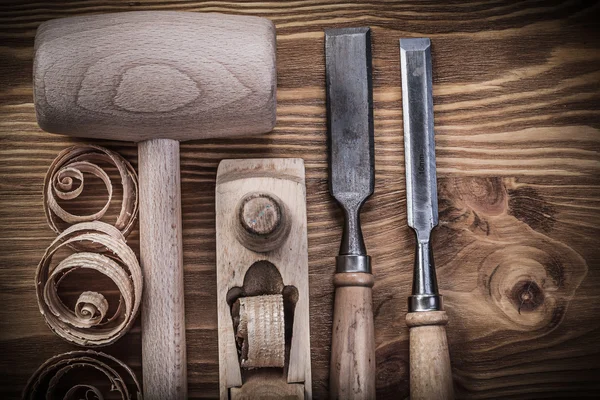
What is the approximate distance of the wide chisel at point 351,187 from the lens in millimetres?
1038

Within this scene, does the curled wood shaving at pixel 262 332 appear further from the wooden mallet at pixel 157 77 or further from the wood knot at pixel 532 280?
the wood knot at pixel 532 280

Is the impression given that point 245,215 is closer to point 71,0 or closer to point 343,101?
point 343,101

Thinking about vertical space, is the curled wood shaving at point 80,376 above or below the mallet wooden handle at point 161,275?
below

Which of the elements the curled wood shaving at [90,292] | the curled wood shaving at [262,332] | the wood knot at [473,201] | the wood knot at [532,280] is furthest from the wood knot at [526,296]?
the curled wood shaving at [90,292]

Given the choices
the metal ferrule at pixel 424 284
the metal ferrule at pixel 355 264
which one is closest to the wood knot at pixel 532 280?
the metal ferrule at pixel 424 284

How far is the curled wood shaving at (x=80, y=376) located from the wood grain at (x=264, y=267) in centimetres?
16

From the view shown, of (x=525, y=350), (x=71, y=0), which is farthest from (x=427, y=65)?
(x=71, y=0)

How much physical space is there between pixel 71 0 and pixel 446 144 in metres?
0.69

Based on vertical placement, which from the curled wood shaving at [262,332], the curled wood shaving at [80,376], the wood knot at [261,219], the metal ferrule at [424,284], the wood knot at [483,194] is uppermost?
the wood knot at [483,194]

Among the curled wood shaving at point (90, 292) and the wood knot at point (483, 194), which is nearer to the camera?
the curled wood shaving at point (90, 292)

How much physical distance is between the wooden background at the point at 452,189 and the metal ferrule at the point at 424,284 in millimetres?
50

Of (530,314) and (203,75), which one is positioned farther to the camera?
(530,314)

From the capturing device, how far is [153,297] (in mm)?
1049

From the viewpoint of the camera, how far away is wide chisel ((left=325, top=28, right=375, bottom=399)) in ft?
3.41
